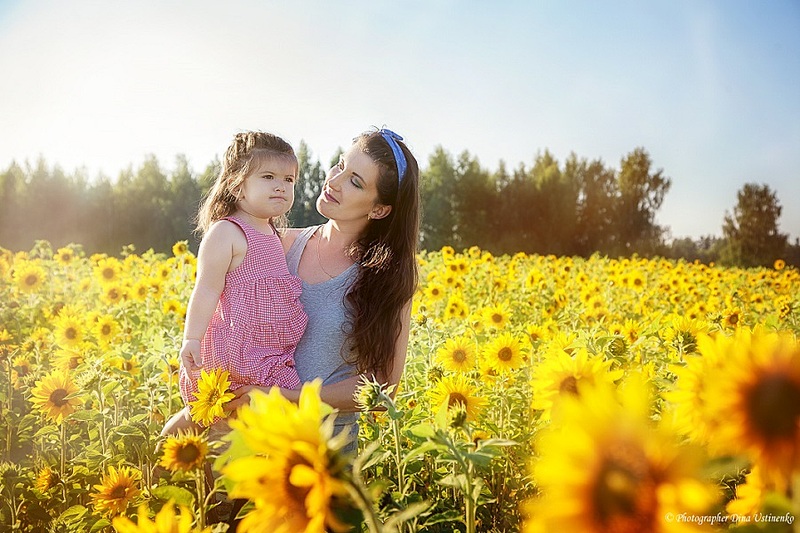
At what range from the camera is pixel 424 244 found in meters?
21.6

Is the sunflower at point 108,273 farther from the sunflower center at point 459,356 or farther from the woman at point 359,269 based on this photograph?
the sunflower center at point 459,356

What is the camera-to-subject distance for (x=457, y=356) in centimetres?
245

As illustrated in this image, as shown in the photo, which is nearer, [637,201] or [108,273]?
[108,273]

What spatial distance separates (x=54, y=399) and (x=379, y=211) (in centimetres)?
139

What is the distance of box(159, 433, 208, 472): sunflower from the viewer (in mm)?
1061

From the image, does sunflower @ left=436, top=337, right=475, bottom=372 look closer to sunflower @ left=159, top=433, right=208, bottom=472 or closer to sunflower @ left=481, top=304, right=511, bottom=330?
sunflower @ left=481, top=304, right=511, bottom=330

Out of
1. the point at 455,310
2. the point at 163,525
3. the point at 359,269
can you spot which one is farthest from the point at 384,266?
the point at 163,525

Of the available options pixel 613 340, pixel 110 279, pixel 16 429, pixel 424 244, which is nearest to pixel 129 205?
pixel 424 244

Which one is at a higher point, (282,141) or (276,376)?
(282,141)

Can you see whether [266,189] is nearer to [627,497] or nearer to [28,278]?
[627,497]

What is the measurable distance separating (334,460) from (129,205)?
21.8 metres

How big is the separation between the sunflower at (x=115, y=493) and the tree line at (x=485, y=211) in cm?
1230

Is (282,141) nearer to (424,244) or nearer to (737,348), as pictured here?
(737,348)

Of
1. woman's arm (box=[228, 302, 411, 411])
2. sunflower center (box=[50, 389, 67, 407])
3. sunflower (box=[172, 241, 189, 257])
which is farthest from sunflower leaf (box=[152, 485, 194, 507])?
sunflower (box=[172, 241, 189, 257])
